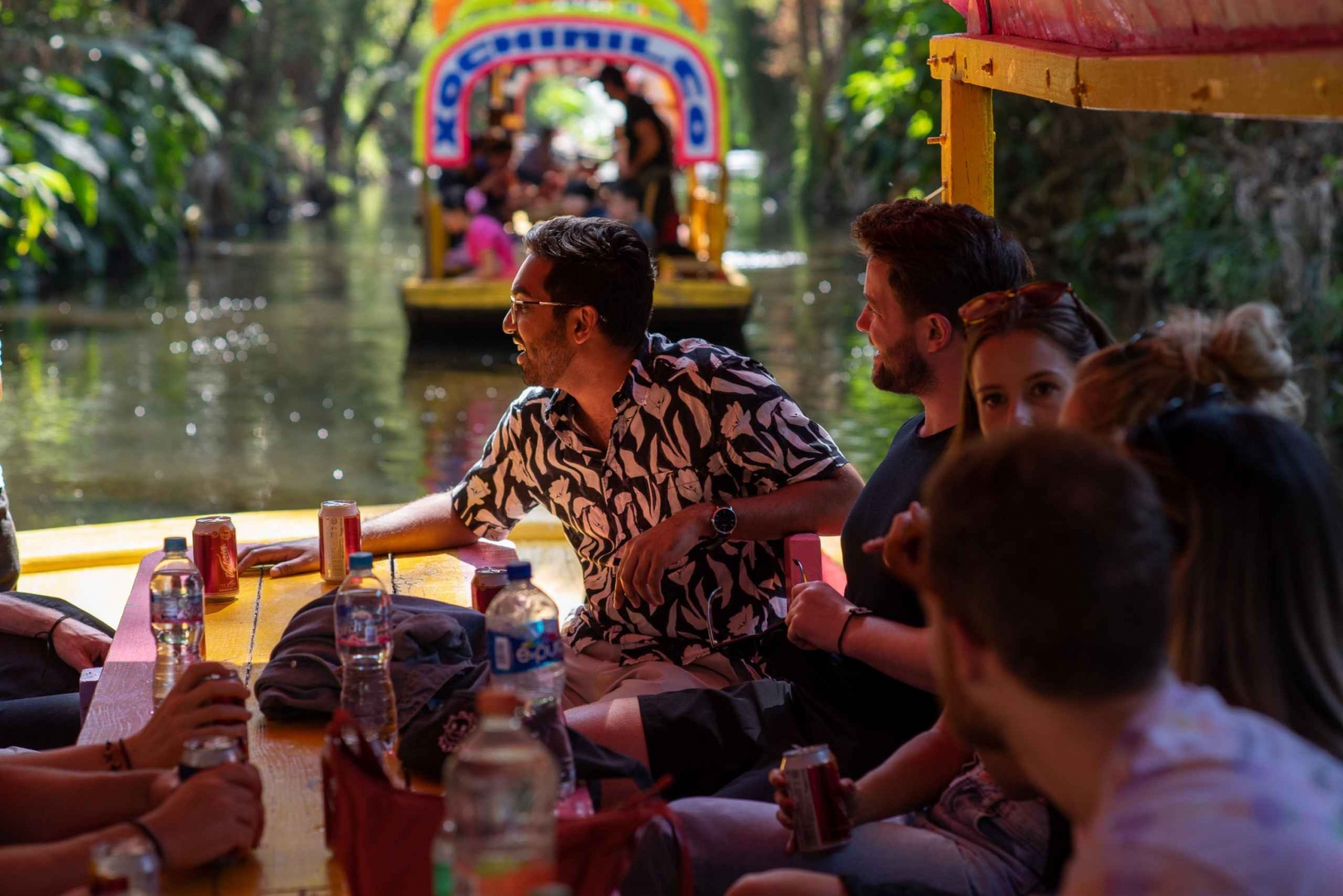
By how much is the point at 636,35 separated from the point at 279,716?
11360mm

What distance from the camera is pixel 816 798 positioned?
2178mm

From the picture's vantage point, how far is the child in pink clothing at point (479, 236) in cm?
1320

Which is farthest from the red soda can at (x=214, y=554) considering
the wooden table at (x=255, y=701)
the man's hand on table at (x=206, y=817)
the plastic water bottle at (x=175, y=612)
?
the man's hand on table at (x=206, y=817)

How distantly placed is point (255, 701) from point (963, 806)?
128cm

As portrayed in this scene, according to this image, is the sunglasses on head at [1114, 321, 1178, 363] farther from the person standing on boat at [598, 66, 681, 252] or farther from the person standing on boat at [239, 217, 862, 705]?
the person standing on boat at [598, 66, 681, 252]

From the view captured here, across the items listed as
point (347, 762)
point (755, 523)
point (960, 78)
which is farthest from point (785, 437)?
point (347, 762)

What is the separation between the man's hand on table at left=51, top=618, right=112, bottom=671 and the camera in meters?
3.46

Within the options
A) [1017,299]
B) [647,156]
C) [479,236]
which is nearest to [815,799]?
[1017,299]

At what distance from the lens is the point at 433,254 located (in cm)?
1341

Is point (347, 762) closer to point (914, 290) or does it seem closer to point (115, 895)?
point (115, 895)

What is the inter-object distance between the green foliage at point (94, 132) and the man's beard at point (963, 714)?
15.0m

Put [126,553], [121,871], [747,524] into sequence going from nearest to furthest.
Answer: [121,871]
[747,524]
[126,553]

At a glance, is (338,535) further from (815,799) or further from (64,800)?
(815,799)

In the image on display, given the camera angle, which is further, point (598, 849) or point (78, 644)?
point (78, 644)
